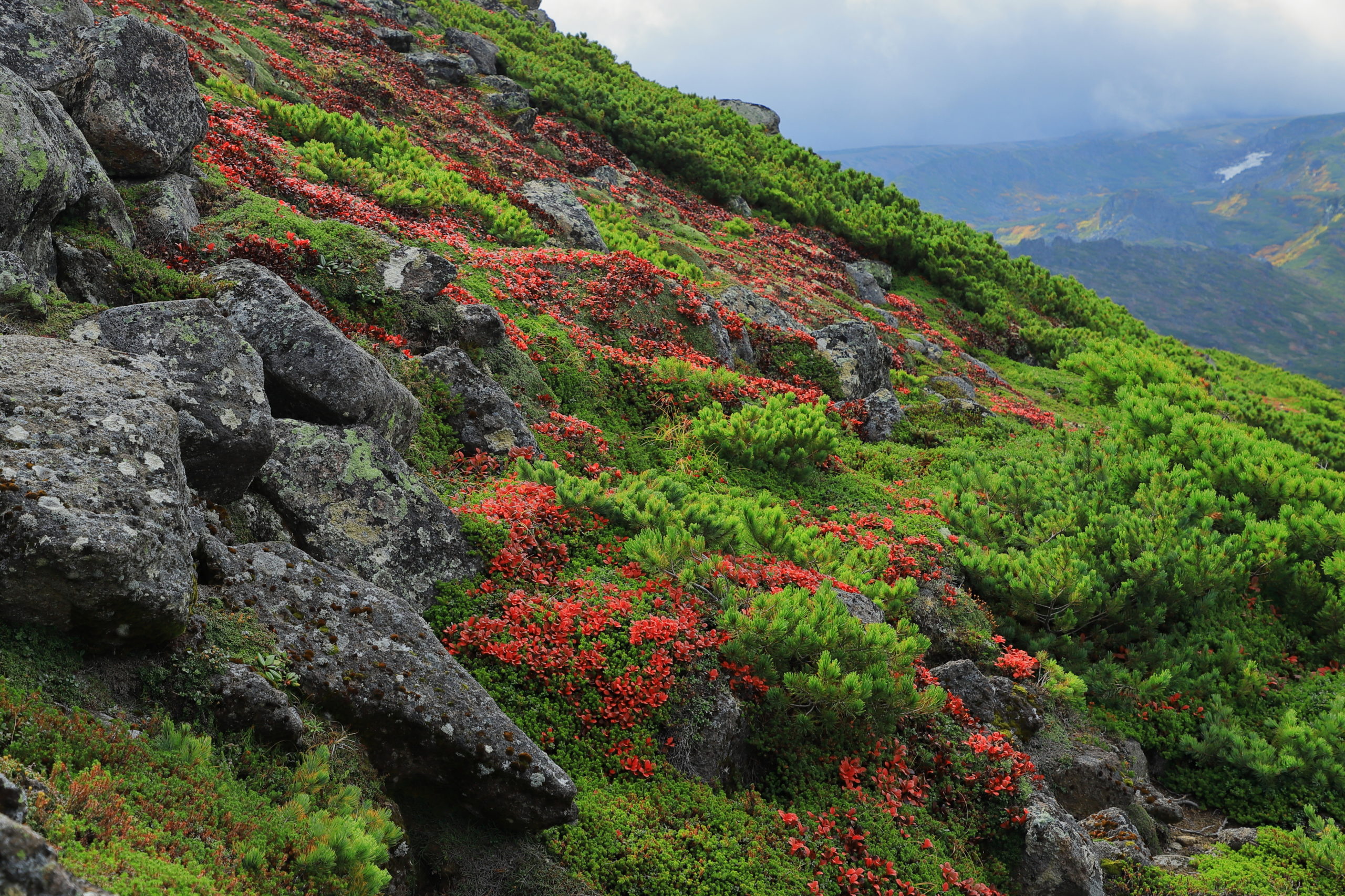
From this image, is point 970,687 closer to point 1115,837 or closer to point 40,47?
point 1115,837

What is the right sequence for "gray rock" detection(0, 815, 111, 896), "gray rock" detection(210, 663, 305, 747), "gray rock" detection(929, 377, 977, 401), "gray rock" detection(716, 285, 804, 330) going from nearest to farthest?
"gray rock" detection(0, 815, 111, 896) < "gray rock" detection(210, 663, 305, 747) < "gray rock" detection(716, 285, 804, 330) < "gray rock" detection(929, 377, 977, 401)

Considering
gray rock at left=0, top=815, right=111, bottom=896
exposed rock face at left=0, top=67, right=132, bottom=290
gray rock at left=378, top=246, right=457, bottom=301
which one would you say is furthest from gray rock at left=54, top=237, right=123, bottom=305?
gray rock at left=0, top=815, right=111, bottom=896

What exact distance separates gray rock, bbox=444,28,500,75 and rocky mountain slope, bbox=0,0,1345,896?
20017 millimetres

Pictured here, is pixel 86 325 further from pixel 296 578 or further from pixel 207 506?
pixel 296 578

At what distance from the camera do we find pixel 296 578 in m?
6.70

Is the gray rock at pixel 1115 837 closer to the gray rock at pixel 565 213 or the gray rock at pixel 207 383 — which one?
the gray rock at pixel 207 383

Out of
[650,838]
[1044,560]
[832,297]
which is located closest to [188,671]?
[650,838]

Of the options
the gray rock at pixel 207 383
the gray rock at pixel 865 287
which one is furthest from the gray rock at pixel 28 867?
the gray rock at pixel 865 287

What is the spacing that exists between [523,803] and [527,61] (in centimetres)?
4573

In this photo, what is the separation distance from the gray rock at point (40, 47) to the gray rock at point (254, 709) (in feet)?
32.4

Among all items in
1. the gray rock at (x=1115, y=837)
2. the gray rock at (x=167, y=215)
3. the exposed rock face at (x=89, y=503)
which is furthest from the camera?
the gray rock at (x=167, y=215)

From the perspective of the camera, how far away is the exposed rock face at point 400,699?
611 cm

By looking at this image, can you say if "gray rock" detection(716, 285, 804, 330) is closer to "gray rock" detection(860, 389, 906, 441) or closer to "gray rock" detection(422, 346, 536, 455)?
"gray rock" detection(860, 389, 906, 441)

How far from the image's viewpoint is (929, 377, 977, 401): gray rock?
24.6m
